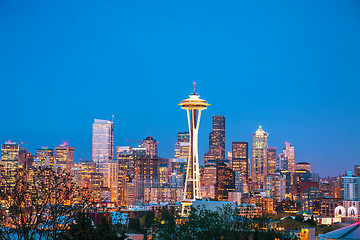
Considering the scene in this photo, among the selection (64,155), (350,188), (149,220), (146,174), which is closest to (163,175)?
(146,174)

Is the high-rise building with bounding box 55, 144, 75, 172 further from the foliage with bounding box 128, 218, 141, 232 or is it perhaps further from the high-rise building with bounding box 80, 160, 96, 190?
the foliage with bounding box 128, 218, 141, 232

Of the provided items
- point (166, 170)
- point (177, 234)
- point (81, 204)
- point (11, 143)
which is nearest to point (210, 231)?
point (177, 234)

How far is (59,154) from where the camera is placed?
18700 cm

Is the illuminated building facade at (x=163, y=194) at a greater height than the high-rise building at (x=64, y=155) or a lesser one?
lesser

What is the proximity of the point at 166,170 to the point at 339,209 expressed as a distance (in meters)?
66.2

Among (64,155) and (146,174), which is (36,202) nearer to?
(146,174)

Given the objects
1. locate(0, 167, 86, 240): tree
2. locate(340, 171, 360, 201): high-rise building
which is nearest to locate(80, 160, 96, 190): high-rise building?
locate(340, 171, 360, 201): high-rise building

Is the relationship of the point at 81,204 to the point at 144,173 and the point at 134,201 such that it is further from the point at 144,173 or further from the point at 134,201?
the point at 144,173

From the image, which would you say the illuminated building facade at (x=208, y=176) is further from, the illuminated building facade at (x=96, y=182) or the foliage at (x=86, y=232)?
the foliage at (x=86, y=232)

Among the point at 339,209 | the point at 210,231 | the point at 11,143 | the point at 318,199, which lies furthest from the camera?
the point at 11,143

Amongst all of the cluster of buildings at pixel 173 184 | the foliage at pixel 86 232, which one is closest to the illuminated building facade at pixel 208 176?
the cluster of buildings at pixel 173 184

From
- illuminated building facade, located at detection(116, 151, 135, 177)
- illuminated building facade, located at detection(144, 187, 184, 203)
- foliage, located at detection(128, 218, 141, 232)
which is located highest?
illuminated building facade, located at detection(116, 151, 135, 177)

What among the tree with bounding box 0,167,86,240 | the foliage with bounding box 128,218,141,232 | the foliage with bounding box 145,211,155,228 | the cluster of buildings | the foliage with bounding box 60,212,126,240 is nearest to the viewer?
the tree with bounding box 0,167,86,240

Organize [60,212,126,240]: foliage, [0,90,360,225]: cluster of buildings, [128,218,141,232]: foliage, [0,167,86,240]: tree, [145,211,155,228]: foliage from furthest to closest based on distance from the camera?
[0,90,360,225]: cluster of buildings < [145,211,155,228]: foliage < [128,218,141,232]: foliage < [60,212,126,240]: foliage < [0,167,86,240]: tree
